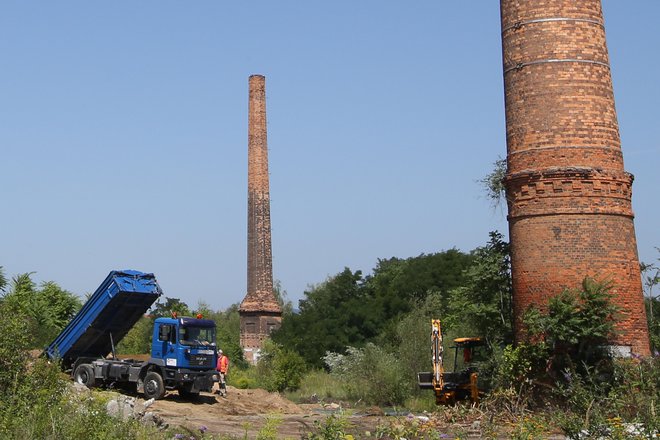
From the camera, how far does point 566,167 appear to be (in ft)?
55.1

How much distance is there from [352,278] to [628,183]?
3370 cm

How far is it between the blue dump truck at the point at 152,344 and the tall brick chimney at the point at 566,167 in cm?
897

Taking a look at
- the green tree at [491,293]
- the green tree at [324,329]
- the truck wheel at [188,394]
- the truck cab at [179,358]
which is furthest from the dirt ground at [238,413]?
the green tree at [324,329]

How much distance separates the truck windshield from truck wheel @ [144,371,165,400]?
3.66ft

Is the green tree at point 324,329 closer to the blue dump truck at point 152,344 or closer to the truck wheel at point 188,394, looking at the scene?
the truck wheel at point 188,394

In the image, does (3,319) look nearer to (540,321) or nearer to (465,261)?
(540,321)

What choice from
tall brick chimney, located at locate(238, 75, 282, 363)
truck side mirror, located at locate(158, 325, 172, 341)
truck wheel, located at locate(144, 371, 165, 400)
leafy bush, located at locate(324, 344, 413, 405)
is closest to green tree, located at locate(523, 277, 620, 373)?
truck side mirror, located at locate(158, 325, 172, 341)

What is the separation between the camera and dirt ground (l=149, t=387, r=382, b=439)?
16422 millimetres

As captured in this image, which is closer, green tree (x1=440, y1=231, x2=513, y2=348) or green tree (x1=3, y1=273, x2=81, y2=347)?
green tree (x1=440, y1=231, x2=513, y2=348)

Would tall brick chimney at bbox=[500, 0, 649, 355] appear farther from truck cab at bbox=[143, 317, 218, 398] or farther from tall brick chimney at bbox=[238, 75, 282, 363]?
tall brick chimney at bbox=[238, 75, 282, 363]

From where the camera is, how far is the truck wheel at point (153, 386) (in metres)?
22.2

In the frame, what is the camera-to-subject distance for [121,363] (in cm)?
2325

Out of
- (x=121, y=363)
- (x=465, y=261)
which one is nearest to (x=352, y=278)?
(x=465, y=261)

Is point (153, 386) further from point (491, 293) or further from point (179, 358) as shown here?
point (491, 293)
